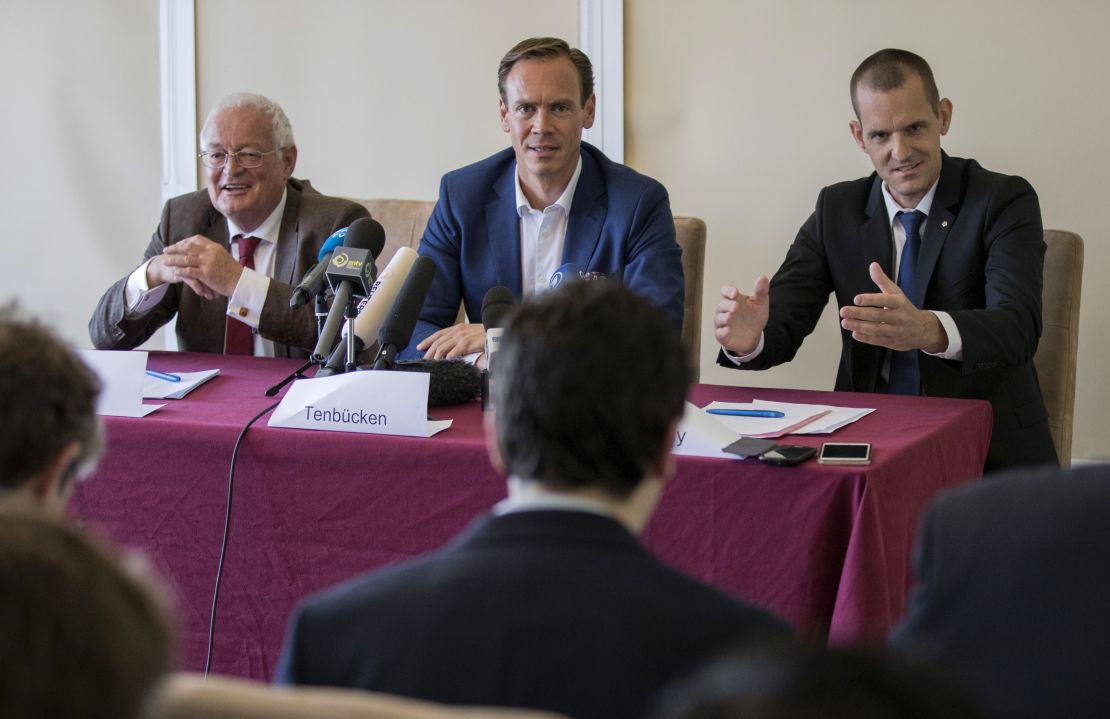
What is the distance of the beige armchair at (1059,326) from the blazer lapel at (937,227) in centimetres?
30

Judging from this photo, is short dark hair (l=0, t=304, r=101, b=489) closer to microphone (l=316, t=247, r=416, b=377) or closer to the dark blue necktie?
microphone (l=316, t=247, r=416, b=377)

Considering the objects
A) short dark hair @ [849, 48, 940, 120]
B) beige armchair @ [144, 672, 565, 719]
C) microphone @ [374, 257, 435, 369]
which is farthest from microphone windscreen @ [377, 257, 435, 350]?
beige armchair @ [144, 672, 565, 719]

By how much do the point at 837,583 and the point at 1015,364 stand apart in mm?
1105

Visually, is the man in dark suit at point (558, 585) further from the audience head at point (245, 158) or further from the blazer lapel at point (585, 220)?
the audience head at point (245, 158)

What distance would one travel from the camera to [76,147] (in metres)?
4.62

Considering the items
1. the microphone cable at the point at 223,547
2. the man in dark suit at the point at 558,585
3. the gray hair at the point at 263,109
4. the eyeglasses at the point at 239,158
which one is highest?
the gray hair at the point at 263,109

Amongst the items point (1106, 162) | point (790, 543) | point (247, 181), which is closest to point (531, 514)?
point (790, 543)

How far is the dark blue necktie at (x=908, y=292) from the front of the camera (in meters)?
2.82

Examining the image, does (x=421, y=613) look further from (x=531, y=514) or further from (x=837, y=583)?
(x=837, y=583)

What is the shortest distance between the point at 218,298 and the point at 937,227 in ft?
5.49

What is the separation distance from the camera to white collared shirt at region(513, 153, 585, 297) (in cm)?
299

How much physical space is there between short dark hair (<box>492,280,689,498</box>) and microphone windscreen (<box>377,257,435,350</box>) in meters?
1.04

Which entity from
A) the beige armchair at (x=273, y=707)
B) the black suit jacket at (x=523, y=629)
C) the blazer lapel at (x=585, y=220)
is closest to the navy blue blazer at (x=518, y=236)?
the blazer lapel at (x=585, y=220)

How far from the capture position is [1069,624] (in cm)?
99
